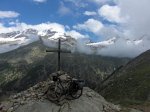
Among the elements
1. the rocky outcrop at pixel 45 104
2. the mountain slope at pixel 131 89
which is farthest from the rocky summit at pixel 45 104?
the mountain slope at pixel 131 89

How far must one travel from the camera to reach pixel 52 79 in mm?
50281

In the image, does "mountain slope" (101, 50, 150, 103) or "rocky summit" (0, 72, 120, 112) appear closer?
"rocky summit" (0, 72, 120, 112)

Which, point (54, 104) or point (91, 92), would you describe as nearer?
point (54, 104)

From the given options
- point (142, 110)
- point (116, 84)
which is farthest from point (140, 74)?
point (142, 110)

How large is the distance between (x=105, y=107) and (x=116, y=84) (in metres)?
147

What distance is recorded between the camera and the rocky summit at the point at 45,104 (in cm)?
4612

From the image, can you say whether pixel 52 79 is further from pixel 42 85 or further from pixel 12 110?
pixel 12 110

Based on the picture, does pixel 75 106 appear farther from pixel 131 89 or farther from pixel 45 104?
pixel 131 89

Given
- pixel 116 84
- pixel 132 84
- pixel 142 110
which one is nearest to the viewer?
pixel 142 110

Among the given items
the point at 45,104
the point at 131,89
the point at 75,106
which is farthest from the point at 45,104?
the point at 131,89

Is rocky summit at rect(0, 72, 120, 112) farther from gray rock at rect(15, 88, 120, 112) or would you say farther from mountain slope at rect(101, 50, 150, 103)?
mountain slope at rect(101, 50, 150, 103)

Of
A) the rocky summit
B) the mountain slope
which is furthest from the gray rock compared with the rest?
the mountain slope

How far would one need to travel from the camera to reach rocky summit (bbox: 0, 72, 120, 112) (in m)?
46.1

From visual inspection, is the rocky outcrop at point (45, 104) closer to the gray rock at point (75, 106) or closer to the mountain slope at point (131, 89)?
the gray rock at point (75, 106)
